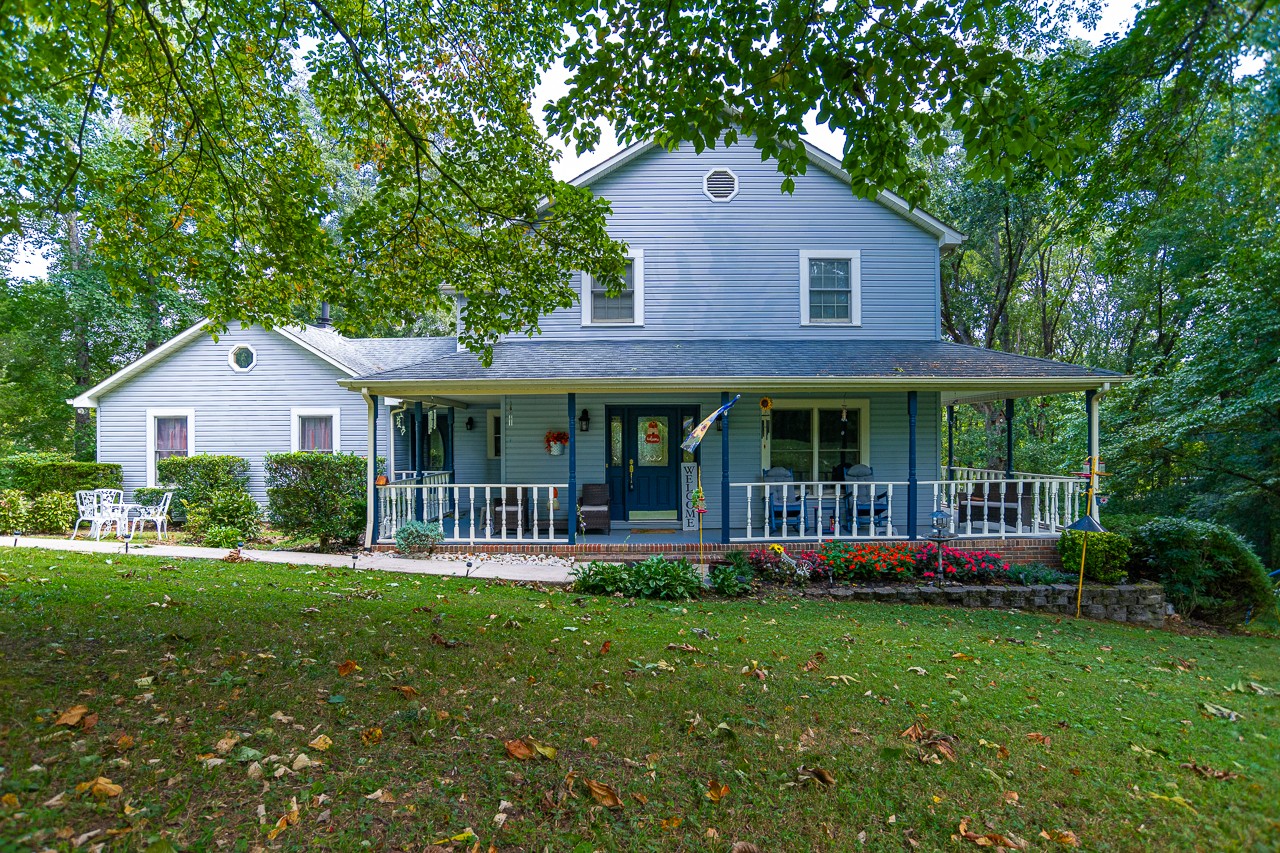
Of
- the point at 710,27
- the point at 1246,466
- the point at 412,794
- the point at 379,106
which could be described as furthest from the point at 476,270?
the point at 1246,466

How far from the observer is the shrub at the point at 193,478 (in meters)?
13.4

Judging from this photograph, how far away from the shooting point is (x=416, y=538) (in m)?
9.60

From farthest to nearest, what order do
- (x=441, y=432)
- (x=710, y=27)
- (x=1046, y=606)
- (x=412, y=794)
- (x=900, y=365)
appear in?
(x=441, y=432) → (x=900, y=365) → (x=1046, y=606) → (x=710, y=27) → (x=412, y=794)

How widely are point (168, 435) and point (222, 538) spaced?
5442 millimetres

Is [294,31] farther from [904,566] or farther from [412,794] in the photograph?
[904,566]

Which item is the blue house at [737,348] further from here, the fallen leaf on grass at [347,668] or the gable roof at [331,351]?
the fallen leaf on grass at [347,668]

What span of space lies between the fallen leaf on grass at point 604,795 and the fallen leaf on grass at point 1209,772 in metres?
2.78

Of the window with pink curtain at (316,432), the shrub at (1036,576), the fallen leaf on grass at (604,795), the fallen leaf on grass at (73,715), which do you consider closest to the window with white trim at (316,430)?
the window with pink curtain at (316,432)

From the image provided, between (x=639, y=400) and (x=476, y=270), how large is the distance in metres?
A: 5.02

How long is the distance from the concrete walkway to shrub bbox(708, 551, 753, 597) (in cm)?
216

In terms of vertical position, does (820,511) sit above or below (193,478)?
below

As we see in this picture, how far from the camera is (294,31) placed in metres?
6.84

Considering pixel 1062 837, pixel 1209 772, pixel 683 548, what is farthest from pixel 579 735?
pixel 683 548

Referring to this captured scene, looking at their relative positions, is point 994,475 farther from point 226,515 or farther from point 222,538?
point 226,515
